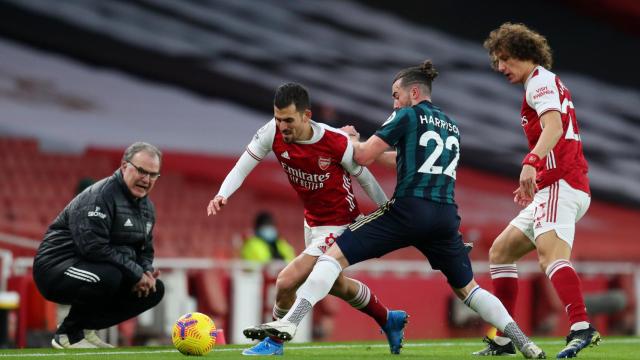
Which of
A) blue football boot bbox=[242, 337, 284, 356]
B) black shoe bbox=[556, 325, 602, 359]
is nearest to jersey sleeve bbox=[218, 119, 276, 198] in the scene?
blue football boot bbox=[242, 337, 284, 356]

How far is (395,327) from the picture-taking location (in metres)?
7.03

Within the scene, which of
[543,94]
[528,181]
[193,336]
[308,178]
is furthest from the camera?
[308,178]

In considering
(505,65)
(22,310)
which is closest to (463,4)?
(22,310)

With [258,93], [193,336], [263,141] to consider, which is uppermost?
[258,93]

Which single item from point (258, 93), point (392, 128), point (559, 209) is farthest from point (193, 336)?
point (258, 93)

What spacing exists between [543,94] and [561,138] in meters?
0.34

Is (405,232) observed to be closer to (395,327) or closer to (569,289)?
(395,327)

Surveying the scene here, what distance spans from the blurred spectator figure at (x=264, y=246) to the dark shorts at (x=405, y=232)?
6.30 m

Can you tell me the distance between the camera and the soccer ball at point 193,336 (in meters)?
6.71

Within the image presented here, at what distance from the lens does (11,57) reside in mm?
18234

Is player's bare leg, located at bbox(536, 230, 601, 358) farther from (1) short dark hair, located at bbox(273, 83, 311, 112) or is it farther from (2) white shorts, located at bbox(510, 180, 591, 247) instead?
(1) short dark hair, located at bbox(273, 83, 311, 112)

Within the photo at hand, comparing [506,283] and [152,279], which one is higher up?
[152,279]

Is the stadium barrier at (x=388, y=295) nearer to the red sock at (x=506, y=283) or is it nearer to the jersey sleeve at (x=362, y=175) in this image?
the jersey sleeve at (x=362, y=175)

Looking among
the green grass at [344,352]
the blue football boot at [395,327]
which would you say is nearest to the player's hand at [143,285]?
the green grass at [344,352]
